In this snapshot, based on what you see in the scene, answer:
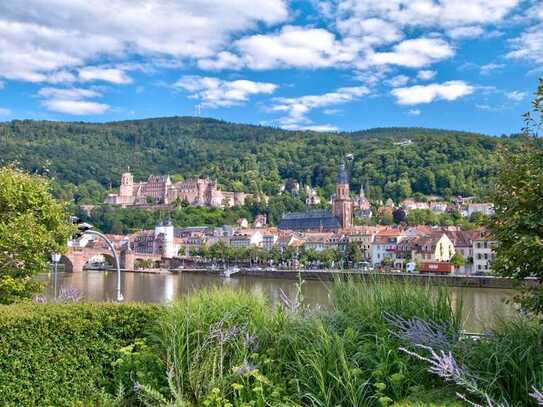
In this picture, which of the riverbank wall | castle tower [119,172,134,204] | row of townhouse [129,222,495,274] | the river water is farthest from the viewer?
castle tower [119,172,134,204]

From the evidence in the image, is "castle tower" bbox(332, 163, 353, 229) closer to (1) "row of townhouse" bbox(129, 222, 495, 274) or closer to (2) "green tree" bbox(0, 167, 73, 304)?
(1) "row of townhouse" bbox(129, 222, 495, 274)

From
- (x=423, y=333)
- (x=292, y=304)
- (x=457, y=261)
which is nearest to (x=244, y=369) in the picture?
(x=292, y=304)

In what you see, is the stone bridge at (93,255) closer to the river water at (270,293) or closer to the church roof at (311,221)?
the river water at (270,293)

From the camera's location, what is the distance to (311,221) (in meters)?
118

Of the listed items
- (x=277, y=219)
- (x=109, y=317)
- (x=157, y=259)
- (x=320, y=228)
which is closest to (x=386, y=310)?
(x=109, y=317)

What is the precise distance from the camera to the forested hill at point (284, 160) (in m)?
137

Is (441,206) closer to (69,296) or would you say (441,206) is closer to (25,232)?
(25,232)

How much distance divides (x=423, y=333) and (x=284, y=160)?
177 m

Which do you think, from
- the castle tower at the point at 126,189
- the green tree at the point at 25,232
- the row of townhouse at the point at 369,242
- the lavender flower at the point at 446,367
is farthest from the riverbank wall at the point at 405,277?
the castle tower at the point at 126,189

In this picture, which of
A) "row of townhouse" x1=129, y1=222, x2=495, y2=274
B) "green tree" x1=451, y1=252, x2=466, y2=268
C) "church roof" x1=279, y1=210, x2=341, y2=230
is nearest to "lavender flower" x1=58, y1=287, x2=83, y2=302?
"row of townhouse" x1=129, y1=222, x2=495, y2=274

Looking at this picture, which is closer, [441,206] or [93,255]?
[93,255]

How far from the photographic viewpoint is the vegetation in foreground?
4.73 metres

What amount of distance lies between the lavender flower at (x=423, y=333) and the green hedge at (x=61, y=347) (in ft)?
9.31

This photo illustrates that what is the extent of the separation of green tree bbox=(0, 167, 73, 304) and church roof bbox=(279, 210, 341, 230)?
99.9 m
